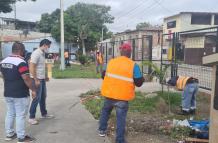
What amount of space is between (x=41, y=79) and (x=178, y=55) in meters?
6.59

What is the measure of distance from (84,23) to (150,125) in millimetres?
46587

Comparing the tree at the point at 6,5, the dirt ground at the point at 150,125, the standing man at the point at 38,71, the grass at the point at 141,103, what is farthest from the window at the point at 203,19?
the standing man at the point at 38,71

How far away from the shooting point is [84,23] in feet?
174

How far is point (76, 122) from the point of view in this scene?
319 inches

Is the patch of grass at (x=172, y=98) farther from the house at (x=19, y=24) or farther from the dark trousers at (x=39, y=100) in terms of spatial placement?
the house at (x=19, y=24)

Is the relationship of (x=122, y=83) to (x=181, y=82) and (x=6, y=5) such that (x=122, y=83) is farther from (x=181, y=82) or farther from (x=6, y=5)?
(x=6, y=5)

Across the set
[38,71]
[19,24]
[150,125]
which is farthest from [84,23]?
[150,125]

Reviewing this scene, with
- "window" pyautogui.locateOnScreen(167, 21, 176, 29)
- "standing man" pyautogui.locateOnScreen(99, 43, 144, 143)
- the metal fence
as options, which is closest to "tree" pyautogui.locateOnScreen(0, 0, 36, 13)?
the metal fence

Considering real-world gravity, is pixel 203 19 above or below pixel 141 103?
above

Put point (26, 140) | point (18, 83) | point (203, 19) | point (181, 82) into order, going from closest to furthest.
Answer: point (18, 83), point (26, 140), point (181, 82), point (203, 19)

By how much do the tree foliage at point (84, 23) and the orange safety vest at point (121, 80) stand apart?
4441 cm

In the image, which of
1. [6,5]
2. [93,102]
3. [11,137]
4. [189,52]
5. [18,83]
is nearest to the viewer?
[18,83]

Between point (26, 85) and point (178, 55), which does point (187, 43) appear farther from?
point (26, 85)

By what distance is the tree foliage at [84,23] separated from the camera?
5216 cm
